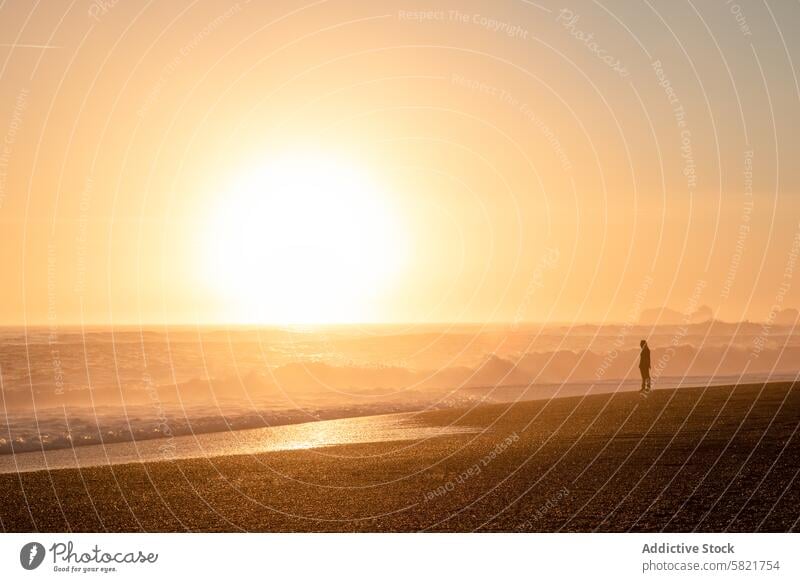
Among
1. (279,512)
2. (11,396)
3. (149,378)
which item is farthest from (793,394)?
(149,378)

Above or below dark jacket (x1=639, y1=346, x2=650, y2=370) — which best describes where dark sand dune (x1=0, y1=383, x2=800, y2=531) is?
below

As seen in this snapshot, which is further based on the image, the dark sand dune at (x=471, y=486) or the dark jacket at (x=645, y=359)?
the dark jacket at (x=645, y=359)

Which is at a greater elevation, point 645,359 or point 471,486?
point 645,359

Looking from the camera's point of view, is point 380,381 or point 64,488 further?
point 380,381

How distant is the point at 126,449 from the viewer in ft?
108

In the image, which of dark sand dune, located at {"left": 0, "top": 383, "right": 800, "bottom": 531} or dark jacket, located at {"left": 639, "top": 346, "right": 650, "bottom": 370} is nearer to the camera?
dark sand dune, located at {"left": 0, "top": 383, "right": 800, "bottom": 531}

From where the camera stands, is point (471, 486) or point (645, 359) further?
point (645, 359)

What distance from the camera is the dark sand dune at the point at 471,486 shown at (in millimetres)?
18328

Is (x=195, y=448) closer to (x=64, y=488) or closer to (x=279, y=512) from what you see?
(x=64, y=488)

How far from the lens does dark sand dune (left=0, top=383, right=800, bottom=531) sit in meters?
18.3

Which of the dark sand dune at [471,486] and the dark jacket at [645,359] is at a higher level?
the dark jacket at [645,359]

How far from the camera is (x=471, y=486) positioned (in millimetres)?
21500
